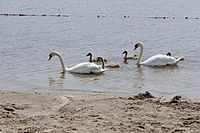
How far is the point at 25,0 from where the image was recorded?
57.5 m

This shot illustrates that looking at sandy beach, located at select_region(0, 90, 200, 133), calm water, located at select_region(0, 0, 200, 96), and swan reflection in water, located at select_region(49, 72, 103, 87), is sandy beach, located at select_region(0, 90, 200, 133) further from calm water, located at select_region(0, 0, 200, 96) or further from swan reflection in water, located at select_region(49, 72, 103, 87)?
swan reflection in water, located at select_region(49, 72, 103, 87)

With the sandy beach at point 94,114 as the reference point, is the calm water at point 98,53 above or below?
above

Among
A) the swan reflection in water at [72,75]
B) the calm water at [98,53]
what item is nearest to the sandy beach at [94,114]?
the calm water at [98,53]

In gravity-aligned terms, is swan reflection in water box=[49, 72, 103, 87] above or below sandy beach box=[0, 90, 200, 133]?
above

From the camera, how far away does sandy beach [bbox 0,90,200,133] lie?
618 cm

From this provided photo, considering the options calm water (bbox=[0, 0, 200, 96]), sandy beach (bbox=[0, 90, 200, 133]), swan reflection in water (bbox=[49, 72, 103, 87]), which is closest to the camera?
sandy beach (bbox=[0, 90, 200, 133])

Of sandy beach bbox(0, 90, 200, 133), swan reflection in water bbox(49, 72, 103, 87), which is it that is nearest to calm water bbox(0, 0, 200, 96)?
swan reflection in water bbox(49, 72, 103, 87)

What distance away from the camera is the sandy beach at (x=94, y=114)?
20.3 ft

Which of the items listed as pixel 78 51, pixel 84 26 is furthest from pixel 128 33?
pixel 78 51

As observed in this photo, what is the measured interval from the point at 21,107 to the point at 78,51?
10.3 meters

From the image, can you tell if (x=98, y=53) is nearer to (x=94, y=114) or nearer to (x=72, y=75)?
(x=72, y=75)

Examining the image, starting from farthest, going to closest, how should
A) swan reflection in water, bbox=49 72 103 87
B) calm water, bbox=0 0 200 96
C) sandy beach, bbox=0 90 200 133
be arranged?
swan reflection in water, bbox=49 72 103 87, calm water, bbox=0 0 200 96, sandy beach, bbox=0 90 200 133

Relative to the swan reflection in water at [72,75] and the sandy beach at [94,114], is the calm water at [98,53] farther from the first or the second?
the sandy beach at [94,114]

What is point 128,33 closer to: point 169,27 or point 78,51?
point 169,27
